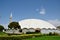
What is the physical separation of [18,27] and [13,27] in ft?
7.40

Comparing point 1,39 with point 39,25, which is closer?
point 1,39

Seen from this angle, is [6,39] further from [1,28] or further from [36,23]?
[1,28]

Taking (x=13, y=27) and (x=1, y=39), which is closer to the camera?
(x=1, y=39)

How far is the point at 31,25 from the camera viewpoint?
72812mm

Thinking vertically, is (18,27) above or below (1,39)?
above

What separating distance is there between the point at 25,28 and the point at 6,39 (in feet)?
140

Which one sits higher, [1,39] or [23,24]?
[23,24]

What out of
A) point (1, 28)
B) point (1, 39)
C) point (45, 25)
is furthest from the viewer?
point (1, 28)

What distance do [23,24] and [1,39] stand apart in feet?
161

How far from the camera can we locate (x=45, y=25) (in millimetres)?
72688

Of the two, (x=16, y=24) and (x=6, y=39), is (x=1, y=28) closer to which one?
(x=16, y=24)

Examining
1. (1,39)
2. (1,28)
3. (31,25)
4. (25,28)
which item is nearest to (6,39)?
(1,39)

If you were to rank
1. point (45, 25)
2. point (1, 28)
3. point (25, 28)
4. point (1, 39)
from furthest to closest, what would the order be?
point (1, 28) → point (45, 25) → point (25, 28) → point (1, 39)

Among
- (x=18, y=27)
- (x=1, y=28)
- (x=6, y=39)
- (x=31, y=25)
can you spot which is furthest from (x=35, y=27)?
(x=6, y=39)
